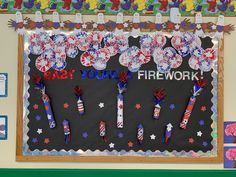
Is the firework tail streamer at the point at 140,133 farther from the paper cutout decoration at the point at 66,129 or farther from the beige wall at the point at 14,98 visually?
the paper cutout decoration at the point at 66,129

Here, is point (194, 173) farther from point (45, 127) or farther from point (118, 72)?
point (45, 127)

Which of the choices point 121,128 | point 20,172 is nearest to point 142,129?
point 121,128

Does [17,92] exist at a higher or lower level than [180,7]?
lower

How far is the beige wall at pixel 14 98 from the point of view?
94.4 inches

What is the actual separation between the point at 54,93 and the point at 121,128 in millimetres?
506

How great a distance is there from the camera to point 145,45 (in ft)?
7.97

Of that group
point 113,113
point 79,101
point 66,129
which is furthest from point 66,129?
point 113,113

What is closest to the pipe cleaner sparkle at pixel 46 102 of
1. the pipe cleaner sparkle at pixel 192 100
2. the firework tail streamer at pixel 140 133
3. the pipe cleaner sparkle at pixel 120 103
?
the pipe cleaner sparkle at pixel 120 103

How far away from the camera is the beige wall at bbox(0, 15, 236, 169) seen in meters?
2.40

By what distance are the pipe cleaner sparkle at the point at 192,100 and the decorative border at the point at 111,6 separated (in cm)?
49

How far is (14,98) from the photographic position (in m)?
2.42

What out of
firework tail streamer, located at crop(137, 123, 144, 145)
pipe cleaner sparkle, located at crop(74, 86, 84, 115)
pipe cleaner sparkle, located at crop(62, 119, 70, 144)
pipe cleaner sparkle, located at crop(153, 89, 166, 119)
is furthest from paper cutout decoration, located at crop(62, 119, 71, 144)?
pipe cleaner sparkle, located at crop(153, 89, 166, 119)

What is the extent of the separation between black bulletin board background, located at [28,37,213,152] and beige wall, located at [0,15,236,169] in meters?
0.11

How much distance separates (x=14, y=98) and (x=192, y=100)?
1.19 metres
